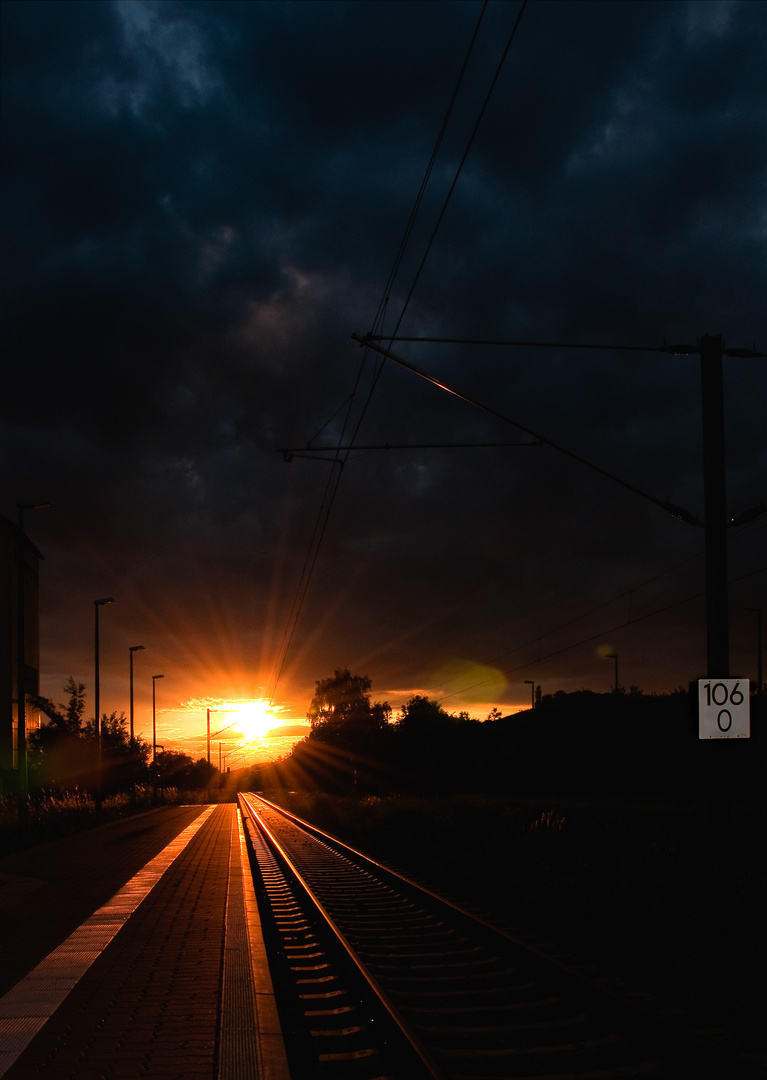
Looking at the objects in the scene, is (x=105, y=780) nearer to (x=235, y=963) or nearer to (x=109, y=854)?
(x=109, y=854)

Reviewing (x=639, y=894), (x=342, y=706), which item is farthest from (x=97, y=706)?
(x=342, y=706)

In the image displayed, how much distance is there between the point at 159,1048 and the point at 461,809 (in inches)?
1049

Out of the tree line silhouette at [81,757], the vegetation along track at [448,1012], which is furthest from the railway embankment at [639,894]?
the tree line silhouette at [81,757]

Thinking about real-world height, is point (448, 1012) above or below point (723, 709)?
below

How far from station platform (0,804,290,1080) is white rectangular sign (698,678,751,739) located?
694 centimetres

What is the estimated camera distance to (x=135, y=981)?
8.00 m

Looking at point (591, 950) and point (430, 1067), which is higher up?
point (430, 1067)

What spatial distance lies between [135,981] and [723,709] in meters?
8.96

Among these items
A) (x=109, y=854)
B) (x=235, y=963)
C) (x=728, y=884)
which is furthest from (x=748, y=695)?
(x=109, y=854)

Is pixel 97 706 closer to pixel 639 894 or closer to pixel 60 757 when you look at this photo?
pixel 60 757

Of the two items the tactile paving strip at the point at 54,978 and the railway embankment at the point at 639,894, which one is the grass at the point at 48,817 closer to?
the railway embankment at the point at 639,894

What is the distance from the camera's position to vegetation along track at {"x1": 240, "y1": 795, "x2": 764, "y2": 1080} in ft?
18.3

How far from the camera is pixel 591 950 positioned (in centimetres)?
943

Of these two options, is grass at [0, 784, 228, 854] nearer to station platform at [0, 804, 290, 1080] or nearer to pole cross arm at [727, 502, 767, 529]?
station platform at [0, 804, 290, 1080]
